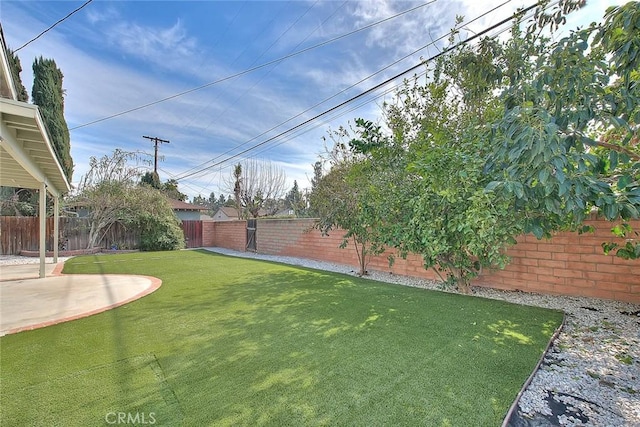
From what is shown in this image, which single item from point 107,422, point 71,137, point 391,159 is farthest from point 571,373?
point 71,137

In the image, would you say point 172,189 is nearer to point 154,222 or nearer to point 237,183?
point 237,183

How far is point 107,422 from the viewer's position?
2.04 metres

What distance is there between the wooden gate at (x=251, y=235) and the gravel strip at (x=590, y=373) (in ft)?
39.0

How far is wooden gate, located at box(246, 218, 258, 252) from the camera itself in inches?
567

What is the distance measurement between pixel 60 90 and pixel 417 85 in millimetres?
18901

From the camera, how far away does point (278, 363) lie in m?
2.87

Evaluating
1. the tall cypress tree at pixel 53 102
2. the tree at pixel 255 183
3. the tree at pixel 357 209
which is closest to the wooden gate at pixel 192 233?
the tree at pixel 255 183

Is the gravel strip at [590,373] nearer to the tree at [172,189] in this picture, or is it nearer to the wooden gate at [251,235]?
the wooden gate at [251,235]

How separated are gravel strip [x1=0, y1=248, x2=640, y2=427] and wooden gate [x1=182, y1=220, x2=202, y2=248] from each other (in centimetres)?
1756

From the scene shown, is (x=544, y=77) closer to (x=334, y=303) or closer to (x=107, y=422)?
(x=334, y=303)
